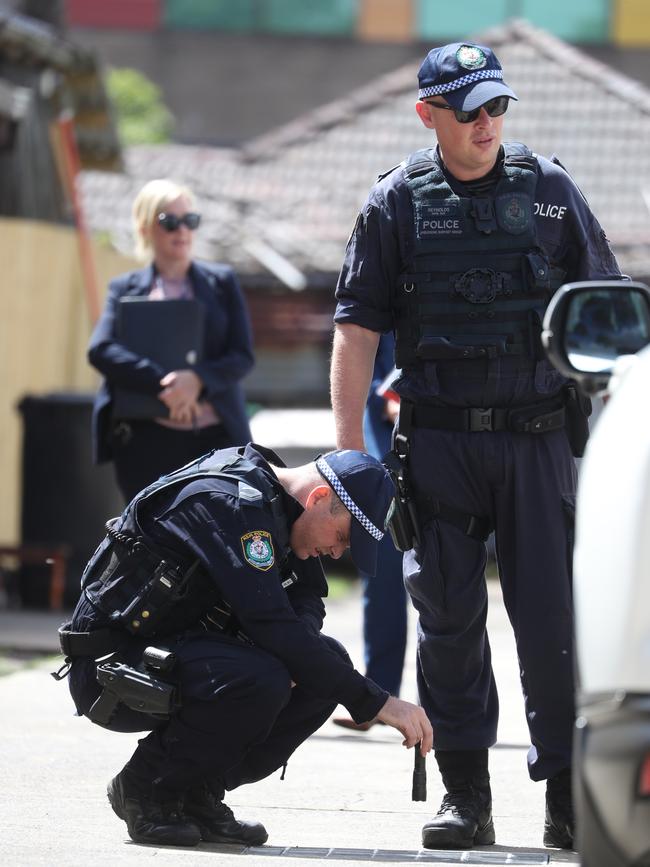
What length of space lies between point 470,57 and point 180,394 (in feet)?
8.29

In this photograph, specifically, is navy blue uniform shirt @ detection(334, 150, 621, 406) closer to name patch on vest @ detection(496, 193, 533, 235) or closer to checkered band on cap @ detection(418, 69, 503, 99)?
name patch on vest @ detection(496, 193, 533, 235)

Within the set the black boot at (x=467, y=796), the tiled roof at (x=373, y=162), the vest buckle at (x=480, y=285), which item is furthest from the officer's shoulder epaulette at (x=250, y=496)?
the tiled roof at (x=373, y=162)

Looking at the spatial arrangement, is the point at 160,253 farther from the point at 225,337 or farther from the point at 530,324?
the point at 530,324

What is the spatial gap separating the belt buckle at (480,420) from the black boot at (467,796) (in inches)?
34.6

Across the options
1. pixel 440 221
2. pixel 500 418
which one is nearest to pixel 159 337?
pixel 440 221

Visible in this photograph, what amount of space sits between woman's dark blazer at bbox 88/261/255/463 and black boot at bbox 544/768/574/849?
109 inches

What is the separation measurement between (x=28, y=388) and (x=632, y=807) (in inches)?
353

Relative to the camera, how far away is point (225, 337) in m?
7.39

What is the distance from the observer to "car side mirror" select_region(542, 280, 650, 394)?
11.5 feet

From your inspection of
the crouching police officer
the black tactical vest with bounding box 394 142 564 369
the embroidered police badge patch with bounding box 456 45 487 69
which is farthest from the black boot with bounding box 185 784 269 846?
the embroidered police badge patch with bounding box 456 45 487 69

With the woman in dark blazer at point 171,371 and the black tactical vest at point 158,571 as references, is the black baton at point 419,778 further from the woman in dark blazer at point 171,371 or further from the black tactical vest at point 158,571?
the woman in dark blazer at point 171,371

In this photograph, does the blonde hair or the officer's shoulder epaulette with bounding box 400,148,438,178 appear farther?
the blonde hair

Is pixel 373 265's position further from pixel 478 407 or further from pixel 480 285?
pixel 478 407

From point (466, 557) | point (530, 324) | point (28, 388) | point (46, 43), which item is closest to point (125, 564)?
point (466, 557)
